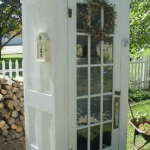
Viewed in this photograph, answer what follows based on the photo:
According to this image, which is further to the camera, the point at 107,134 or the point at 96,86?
the point at 107,134

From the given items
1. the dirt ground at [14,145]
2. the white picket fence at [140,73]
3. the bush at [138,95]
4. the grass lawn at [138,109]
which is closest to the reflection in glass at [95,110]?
the grass lawn at [138,109]

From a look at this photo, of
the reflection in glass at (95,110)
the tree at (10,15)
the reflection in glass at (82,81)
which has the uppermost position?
the tree at (10,15)

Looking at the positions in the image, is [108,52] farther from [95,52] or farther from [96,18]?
[96,18]

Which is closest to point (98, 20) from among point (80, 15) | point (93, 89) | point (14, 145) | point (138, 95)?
point (80, 15)

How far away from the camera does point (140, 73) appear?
796 centimetres

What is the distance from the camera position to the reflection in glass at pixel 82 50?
2.72 meters

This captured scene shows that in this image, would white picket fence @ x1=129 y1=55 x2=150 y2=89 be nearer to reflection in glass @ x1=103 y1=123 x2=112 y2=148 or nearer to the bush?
the bush

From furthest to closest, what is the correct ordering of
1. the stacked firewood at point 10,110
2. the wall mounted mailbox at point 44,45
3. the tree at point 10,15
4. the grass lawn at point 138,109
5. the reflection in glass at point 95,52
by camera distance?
the tree at point 10,15 < the stacked firewood at point 10,110 < the grass lawn at point 138,109 < the reflection in glass at point 95,52 < the wall mounted mailbox at point 44,45

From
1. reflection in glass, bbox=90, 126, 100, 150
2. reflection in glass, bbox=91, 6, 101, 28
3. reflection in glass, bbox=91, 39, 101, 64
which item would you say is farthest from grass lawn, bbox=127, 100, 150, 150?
reflection in glass, bbox=91, 6, 101, 28

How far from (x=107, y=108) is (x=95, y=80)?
0.44 m

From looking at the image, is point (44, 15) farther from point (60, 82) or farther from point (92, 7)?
point (60, 82)

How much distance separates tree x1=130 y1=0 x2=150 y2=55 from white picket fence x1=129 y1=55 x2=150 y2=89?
10.3 feet

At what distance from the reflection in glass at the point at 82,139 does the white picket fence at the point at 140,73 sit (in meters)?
5.01

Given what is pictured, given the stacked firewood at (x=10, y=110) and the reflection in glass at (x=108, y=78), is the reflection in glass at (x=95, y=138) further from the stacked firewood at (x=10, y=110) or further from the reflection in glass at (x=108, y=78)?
the stacked firewood at (x=10, y=110)
